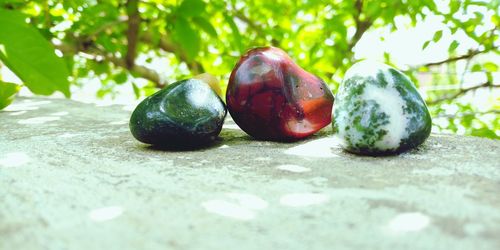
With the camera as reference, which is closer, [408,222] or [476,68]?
[408,222]

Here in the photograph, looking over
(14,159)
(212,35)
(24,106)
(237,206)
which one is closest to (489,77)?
(212,35)

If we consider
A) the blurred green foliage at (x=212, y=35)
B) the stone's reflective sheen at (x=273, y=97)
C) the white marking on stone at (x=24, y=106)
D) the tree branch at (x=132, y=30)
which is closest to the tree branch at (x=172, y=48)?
the blurred green foliage at (x=212, y=35)

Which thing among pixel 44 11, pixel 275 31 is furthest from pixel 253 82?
pixel 275 31

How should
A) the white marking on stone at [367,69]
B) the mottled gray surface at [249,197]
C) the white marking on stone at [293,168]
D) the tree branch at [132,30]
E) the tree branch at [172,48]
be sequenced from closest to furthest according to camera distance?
the mottled gray surface at [249,197]
the white marking on stone at [293,168]
the white marking on stone at [367,69]
the tree branch at [132,30]
the tree branch at [172,48]

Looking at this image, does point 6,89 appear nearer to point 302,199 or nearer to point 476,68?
point 302,199

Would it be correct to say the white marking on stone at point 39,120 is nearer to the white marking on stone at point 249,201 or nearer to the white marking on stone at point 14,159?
the white marking on stone at point 14,159

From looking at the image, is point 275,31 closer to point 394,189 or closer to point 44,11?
point 44,11
